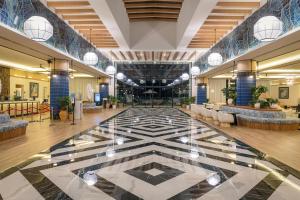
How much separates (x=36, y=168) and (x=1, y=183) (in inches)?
22.5

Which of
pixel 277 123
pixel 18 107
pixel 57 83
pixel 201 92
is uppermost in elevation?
pixel 57 83

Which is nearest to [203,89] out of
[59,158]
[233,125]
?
[233,125]

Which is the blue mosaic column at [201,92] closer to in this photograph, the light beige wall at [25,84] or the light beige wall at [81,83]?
the light beige wall at [81,83]

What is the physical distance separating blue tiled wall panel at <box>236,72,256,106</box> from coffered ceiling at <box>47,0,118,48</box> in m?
6.00

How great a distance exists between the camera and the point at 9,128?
5039 millimetres

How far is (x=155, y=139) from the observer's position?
17.7 feet

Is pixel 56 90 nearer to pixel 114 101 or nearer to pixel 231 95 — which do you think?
pixel 231 95

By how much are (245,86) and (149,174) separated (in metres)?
7.36

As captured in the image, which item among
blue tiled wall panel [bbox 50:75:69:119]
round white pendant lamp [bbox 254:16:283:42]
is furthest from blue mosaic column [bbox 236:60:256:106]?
blue tiled wall panel [bbox 50:75:69:119]

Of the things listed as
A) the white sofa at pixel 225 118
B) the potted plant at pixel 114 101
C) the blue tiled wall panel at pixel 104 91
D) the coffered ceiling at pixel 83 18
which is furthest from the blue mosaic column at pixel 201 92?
the white sofa at pixel 225 118

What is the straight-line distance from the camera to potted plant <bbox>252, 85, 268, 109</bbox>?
7691mm

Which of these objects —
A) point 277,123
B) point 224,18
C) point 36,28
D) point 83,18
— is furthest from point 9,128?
point 224,18

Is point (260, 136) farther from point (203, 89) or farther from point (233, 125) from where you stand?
point (203, 89)

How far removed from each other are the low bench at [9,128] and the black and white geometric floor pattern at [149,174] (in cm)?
142
